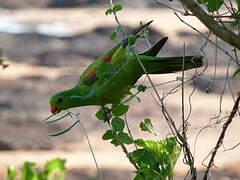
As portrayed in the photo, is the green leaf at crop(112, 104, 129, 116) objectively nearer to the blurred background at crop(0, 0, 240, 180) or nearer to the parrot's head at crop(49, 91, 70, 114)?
the parrot's head at crop(49, 91, 70, 114)

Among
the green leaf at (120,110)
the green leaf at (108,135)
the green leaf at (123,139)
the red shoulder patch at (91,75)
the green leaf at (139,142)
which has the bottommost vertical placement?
the green leaf at (139,142)

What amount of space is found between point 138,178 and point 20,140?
2.66 metres

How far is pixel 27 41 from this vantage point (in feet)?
16.6

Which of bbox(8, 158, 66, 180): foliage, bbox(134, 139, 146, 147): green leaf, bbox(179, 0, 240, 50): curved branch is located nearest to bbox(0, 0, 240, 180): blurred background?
bbox(134, 139, 146, 147): green leaf

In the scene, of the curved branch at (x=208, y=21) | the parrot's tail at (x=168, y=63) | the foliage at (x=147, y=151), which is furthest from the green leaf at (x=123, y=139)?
the curved branch at (x=208, y=21)

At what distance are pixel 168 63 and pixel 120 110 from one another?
11 centimetres

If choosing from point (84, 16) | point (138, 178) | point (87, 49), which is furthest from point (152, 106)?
point (138, 178)

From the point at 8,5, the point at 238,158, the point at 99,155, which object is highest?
→ the point at 8,5

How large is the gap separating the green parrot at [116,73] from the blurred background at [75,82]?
167 centimetres

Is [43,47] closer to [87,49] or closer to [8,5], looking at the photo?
[87,49]

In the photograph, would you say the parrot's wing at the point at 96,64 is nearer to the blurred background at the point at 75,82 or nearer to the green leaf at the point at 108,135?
the green leaf at the point at 108,135

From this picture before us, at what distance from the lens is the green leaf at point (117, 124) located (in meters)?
1.00

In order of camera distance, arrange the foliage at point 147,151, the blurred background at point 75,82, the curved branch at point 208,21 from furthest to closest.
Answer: the blurred background at point 75,82
the foliage at point 147,151
the curved branch at point 208,21

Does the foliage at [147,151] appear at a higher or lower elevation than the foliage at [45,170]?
higher
